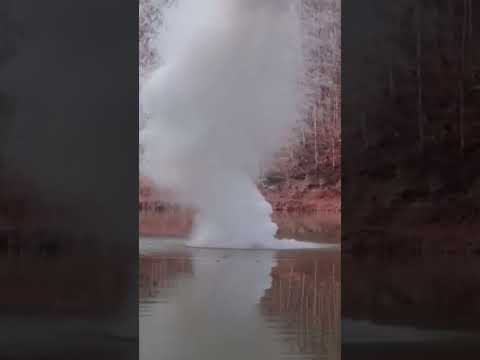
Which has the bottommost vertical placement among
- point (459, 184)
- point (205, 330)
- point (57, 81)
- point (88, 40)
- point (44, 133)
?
point (205, 330)

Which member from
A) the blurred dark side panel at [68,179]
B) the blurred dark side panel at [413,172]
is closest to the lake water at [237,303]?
the blurred dark side panel at [413,172]

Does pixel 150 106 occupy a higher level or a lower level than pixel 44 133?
higher

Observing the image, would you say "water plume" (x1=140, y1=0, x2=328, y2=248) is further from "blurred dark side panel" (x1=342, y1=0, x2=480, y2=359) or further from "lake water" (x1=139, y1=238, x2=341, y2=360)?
"blurred dark side panel" (x1=342, y1=0, x2=480, y2=359)

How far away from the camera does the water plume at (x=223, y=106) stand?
345 inches

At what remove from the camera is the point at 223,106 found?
8.97 m

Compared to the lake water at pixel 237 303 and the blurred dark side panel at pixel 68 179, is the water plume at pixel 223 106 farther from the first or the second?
the blurred dark side panel at pixel 68 179

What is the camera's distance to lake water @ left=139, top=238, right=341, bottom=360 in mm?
4738

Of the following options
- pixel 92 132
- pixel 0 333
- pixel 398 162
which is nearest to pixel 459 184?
pixel 398 162

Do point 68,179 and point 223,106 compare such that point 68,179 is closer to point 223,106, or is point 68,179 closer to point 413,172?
point 413,172

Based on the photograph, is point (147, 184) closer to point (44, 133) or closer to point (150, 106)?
point (150, 106)

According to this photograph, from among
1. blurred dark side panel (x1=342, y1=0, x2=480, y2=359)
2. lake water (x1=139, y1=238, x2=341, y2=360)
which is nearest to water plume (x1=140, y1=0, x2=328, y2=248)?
lake water (x1=139, y1=238, x2=341, y2=360)

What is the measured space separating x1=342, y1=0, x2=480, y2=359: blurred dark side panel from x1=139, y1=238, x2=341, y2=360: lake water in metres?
0.86

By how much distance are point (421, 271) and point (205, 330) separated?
2309mm

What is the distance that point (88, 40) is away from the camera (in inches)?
154
